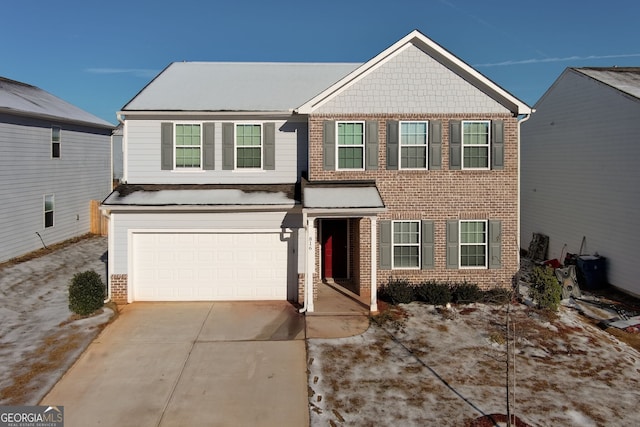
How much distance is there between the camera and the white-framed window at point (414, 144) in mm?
14711

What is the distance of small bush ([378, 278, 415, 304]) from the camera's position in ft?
46.0

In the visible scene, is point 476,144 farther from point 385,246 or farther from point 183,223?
point 183,223

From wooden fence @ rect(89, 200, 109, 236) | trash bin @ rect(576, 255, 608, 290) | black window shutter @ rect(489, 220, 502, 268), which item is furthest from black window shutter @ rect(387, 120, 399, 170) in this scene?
wooden fence @ rect(89, 200, 109, 236)

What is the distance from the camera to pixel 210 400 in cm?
860

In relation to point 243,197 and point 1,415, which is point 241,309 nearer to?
point 243,197

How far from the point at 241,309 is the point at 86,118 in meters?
17.6

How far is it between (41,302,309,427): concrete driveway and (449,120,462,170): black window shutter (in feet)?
21.9

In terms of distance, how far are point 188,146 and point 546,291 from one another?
11.7 meters

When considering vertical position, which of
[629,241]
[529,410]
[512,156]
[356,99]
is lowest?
[529,410]

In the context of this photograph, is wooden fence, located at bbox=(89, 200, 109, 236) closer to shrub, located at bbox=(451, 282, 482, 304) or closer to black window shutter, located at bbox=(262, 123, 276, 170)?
black window shutter, located at bbox=(262, 123, 276, 170)

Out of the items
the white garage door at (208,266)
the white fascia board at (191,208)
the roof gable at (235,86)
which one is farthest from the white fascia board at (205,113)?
the white garage door at (208,266)

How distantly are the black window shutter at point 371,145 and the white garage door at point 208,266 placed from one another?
3586 millimetres

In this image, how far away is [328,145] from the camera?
14555 millimetres

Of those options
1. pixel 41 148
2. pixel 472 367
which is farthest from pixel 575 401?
pixel 41 148
